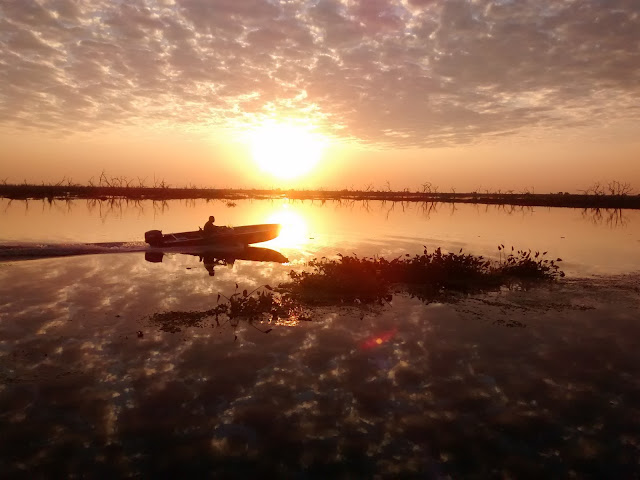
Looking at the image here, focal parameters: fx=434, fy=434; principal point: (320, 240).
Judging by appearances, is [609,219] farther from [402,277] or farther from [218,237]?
[218,237]

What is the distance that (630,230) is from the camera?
37156 millimetres

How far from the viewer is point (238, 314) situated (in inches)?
485

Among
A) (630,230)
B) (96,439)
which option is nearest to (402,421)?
(96,439)

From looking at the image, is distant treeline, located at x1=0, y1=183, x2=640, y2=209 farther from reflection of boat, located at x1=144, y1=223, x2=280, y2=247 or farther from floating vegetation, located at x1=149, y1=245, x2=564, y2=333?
floating vegetation, located at x1=149, y1=245, x2=564, y2=333

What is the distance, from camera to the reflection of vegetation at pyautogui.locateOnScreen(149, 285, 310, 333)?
11500 millimetres

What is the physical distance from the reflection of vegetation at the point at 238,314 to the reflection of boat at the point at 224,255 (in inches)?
268

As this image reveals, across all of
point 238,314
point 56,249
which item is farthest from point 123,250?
point 238,314

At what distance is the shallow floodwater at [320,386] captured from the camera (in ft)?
19.3

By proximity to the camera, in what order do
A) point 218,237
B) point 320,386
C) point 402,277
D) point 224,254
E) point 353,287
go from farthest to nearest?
point 218,237 → point 224,254 → point 402,277 → point 353,287 → point 320,386

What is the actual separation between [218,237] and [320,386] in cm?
1976

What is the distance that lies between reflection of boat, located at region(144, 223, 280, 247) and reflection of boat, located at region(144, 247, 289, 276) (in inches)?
21.2

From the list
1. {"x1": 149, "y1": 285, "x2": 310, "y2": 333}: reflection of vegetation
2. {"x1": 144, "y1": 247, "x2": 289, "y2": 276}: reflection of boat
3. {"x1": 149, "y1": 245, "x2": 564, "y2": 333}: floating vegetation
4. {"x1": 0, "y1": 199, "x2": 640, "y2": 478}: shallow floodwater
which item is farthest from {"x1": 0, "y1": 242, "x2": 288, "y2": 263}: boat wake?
{"x1": 149, "y1": 285, "x2": 310, "y2": 333}: reflection of vegetation

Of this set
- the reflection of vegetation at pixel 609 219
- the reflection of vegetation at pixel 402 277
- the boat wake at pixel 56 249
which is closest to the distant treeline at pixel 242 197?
the reflection of vegetation at pixel 609 219

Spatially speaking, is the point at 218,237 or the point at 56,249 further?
the point at 218,237
